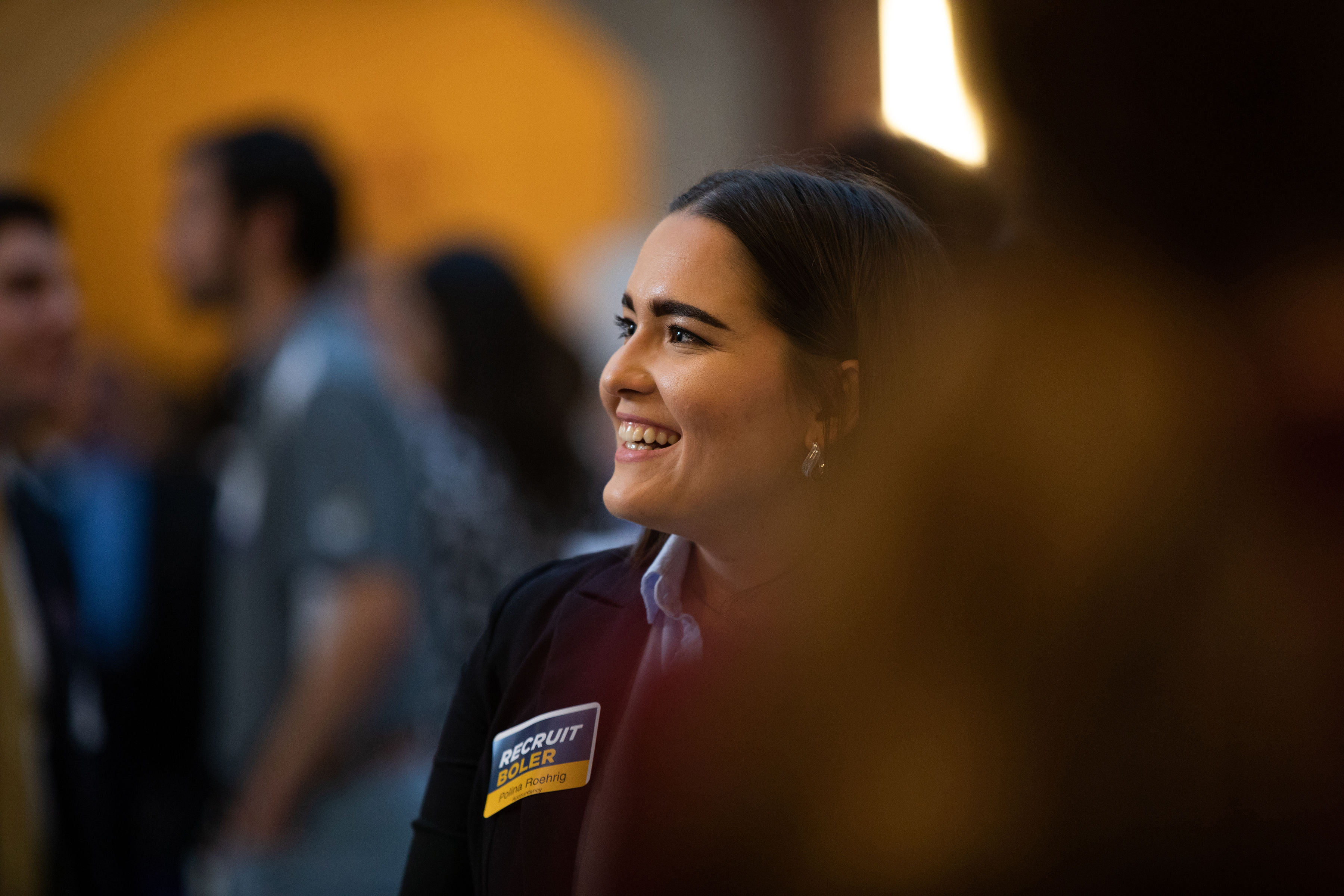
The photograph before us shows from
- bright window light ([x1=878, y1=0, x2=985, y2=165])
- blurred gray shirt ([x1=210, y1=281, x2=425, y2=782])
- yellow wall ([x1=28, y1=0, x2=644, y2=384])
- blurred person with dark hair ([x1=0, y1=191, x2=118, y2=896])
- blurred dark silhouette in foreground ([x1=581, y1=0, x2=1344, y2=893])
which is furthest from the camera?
yellow wall ([x1=28, y1=0, x2=644, y2=384])

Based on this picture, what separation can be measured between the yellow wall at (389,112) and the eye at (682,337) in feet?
20.2

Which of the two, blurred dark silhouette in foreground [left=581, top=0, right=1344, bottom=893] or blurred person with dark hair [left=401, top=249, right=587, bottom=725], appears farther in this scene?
blurred person with dark hair [left=401, top=249, right=587, bottom=725]

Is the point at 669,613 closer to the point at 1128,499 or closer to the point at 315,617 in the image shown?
the point at 1128,499

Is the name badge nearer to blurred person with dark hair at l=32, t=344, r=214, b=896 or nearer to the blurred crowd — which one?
the blurred crowd

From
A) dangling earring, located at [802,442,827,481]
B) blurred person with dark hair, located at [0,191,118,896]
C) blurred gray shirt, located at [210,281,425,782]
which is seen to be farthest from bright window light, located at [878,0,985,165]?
blurred person with dark hair, located at [0,191,118,896]

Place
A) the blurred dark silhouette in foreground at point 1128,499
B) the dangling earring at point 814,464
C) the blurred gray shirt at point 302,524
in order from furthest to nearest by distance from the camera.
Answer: the blurred gray shirt at point 302,524
the dangling earring at point 814,464
the blurred dark silhouette in foreground at point 1128,499

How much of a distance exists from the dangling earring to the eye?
19cm

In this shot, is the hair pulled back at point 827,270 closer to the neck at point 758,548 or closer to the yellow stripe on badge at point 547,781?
the neck at point 758,548

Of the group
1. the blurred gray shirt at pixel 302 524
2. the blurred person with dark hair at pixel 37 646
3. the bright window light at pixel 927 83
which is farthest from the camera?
the blurred gray shirt at pixel 302 524

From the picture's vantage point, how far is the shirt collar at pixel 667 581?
4.59ft

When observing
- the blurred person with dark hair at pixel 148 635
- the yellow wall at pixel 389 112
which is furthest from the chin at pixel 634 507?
the yellow wall at pixel 389 112

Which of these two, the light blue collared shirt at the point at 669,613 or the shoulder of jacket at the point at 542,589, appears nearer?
the light blue collared shirt at the point at 669,613

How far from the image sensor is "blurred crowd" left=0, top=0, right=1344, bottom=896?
0.63m

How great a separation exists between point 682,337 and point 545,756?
519 millimetres
